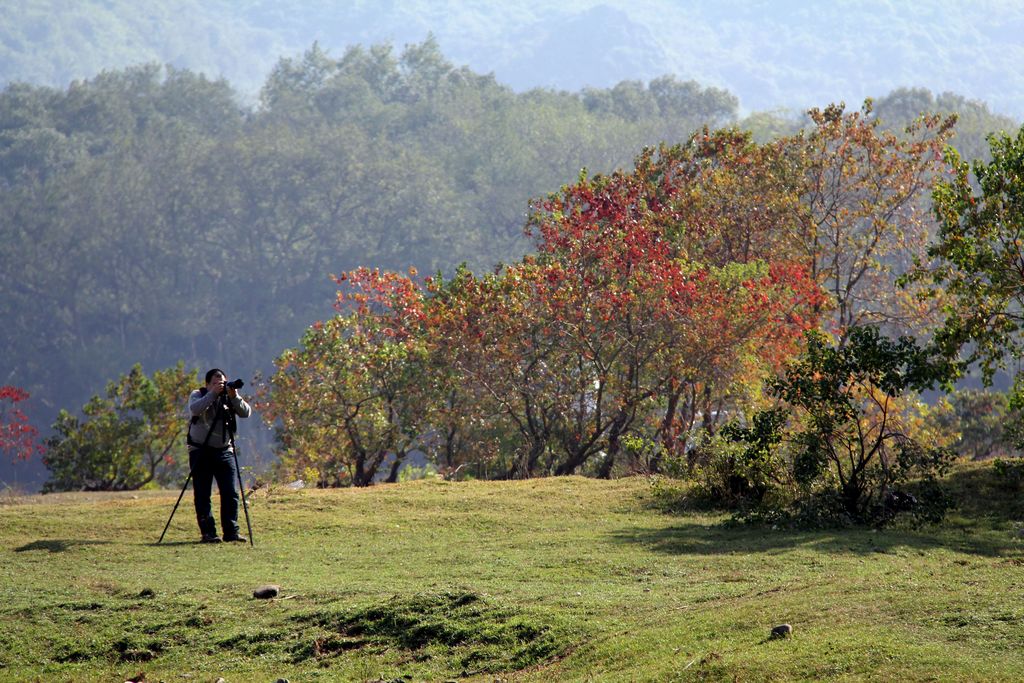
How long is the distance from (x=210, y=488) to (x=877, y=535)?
6.39 m

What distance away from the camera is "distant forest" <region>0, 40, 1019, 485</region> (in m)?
78.9

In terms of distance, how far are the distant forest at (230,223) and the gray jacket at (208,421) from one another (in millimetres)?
60900

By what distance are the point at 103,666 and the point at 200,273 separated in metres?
74.6

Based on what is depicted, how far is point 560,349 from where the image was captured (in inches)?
870

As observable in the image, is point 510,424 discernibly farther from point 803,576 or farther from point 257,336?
point 257,336

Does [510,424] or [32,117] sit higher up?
[32,117]

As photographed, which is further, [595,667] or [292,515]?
[292,515]

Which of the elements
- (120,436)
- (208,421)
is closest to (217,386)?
(208,421)

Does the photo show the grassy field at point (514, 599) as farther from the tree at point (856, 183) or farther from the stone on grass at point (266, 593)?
the tree at point (856, 183)

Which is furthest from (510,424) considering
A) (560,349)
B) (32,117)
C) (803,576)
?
(32,117)

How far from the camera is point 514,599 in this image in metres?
9.17

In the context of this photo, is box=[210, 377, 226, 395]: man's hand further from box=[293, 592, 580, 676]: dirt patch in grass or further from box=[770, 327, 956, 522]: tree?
box=[770, 327, 956, 522]: tree

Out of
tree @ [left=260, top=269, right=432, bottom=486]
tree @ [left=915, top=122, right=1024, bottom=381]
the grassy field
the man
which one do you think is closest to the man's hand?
the man

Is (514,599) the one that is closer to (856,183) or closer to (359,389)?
(359,389)
